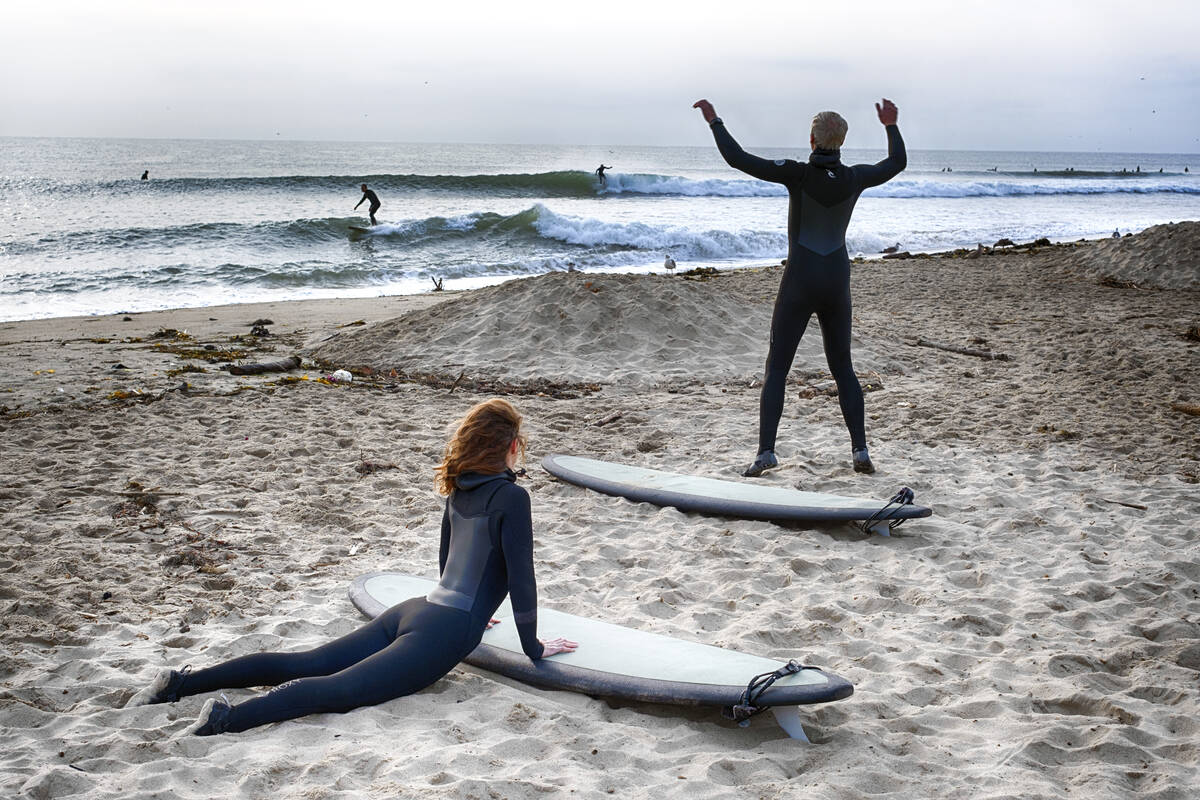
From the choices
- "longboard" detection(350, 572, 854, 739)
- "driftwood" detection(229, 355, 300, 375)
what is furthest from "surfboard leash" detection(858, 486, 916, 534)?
"driftwood" detection(229, 355, 300, 375)

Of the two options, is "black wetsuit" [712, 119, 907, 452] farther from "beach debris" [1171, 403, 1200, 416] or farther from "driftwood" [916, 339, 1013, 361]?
"driftwood" [916, 339, 1013, 361]

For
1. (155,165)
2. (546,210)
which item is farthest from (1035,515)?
(155,165)

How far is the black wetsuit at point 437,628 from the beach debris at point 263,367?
5364 mm

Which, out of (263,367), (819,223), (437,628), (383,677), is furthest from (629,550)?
(263,367)

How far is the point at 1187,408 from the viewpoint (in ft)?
21.9

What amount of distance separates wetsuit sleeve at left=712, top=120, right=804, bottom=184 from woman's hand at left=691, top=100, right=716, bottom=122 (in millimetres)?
42

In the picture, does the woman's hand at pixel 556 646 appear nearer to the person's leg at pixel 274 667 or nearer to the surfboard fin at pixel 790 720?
the person's leg at pixel 274 667

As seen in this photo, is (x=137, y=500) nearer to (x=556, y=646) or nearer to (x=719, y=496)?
(x=556, y=646)

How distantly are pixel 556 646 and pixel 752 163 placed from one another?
9.23 feet

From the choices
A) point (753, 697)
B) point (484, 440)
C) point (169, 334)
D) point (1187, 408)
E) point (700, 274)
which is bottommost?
point (753, 697)

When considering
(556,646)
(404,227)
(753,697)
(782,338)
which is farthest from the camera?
(404,227)

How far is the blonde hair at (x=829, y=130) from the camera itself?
4828 millimetres

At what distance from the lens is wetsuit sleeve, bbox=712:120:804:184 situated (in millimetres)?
4668

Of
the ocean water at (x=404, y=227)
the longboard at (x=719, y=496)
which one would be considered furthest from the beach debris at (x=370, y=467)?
the ocean water at (x=404, y=227)
